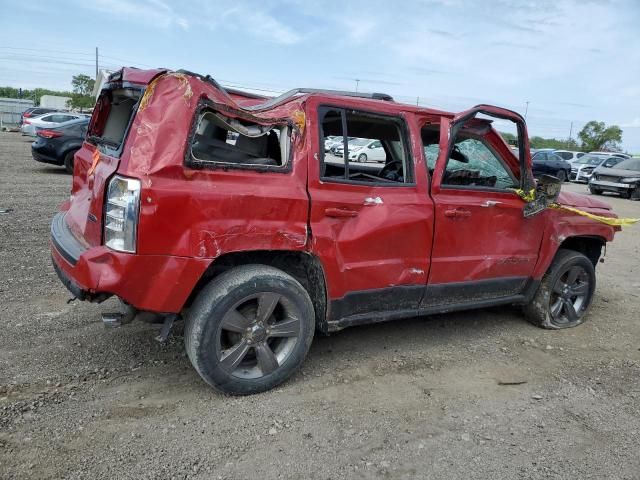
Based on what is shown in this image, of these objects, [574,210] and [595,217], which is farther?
[595,217]

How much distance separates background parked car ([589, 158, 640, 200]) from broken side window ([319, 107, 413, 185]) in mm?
16058

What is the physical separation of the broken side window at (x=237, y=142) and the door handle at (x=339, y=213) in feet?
1.36

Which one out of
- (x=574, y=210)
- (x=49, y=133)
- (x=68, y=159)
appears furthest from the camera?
(x=68, y=159)

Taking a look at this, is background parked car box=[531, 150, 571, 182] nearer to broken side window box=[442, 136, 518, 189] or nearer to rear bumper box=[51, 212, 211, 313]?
broken side window box=[442, 136, 518, 189]

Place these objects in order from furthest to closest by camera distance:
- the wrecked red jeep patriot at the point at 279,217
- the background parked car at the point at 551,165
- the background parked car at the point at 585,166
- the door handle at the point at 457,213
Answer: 1. the background parked car at the point at 585,166
2. the background parked car at the point at 551,165
3. the door handle at the point at 457,213
4. the wrecked red jeep patriot at the point at 279,217

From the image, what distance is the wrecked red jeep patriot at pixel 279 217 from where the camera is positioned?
113 inches

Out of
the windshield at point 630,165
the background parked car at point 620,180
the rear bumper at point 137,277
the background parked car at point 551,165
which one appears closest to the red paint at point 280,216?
the rear bumper at point 137,277

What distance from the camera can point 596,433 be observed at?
3.13m

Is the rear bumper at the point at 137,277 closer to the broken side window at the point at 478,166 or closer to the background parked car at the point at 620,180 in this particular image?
the broken side window at the point at 478,166

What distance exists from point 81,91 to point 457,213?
61.9 meters

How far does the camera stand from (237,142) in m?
3.47

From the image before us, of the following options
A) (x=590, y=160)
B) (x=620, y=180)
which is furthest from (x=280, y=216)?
(x=590, y=160)

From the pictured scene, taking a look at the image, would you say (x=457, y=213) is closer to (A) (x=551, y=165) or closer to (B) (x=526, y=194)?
(B) (x=526, y=194)

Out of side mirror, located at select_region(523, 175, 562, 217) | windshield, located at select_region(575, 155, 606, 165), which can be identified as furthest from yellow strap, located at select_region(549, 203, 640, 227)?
windshield, located at select_region(575, 155, 606, 165)
